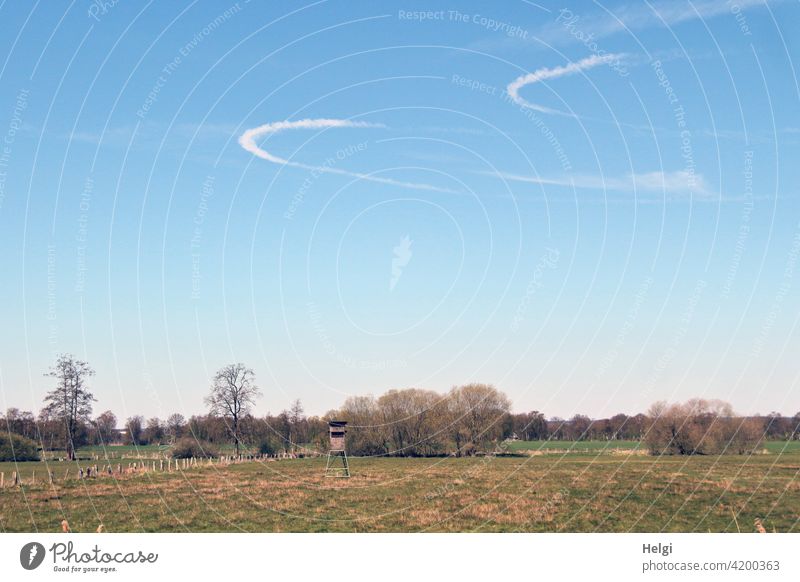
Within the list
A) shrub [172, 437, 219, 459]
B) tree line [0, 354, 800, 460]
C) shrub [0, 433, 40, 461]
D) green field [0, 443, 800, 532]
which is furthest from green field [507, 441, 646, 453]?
shrub [0, 433, 40, 461]

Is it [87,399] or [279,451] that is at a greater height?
[87,399]

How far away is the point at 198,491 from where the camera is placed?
41562 mm

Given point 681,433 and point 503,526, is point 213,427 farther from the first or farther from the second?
point 503,526

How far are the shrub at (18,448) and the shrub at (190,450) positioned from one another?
44.8 feet

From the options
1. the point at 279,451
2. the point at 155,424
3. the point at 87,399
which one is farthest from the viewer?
the point at 155,424

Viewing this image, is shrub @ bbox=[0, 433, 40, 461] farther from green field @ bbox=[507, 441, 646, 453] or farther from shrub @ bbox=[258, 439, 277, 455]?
green field @ bbox=[507, 441, 646, 453]

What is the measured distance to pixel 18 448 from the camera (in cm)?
7262

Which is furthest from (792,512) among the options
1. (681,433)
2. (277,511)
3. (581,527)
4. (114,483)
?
(681,433)

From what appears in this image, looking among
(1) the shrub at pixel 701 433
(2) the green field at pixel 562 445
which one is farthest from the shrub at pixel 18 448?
(1) the shrub at pixel 701 433

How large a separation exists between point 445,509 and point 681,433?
196 ft

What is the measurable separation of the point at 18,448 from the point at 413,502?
5179 cm

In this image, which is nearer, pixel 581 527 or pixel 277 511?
pixel 581 527

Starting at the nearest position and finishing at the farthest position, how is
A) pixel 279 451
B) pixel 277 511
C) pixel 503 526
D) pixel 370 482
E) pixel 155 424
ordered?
pixel 503 526 → pixel 277 511 → pixel 370 482 → pixel 279 451 → pixel 155 424

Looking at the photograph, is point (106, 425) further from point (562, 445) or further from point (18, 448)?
point (562, 445)
